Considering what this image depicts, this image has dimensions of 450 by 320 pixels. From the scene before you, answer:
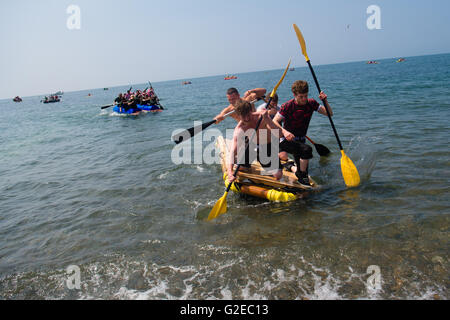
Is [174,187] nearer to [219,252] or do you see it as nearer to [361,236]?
[219,252]

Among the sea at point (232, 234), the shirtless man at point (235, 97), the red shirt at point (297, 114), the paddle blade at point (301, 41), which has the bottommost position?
the sea at point (232, 234)

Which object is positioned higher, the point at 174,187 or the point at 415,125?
the point at 415,125

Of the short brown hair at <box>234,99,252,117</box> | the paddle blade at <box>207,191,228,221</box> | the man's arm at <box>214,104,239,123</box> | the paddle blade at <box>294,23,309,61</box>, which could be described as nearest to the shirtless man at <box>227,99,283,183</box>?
the short brown hair at <box>234,99,252,117</box>

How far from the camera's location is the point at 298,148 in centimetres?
527

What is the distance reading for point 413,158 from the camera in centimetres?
664

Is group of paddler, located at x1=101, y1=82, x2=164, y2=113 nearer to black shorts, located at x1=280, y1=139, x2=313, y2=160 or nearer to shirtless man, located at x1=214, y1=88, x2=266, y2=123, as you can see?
shirtless man, located at x1=214, y1=88, x2=266, y2=123

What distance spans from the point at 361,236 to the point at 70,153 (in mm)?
12296

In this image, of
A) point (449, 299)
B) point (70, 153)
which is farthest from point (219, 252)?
point (70, 153)

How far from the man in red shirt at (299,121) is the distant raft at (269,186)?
7.0 inches

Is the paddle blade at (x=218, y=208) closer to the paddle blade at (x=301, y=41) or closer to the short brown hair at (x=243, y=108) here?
the short brown hair at (x=243, y=108)

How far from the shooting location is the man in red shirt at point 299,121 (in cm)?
511

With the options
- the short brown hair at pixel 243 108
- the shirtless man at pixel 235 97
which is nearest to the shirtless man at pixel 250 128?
the short brown hair at pixel 243 108

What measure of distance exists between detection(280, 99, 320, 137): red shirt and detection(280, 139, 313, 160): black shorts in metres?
0.24

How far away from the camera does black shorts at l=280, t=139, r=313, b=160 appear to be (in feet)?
16.8
